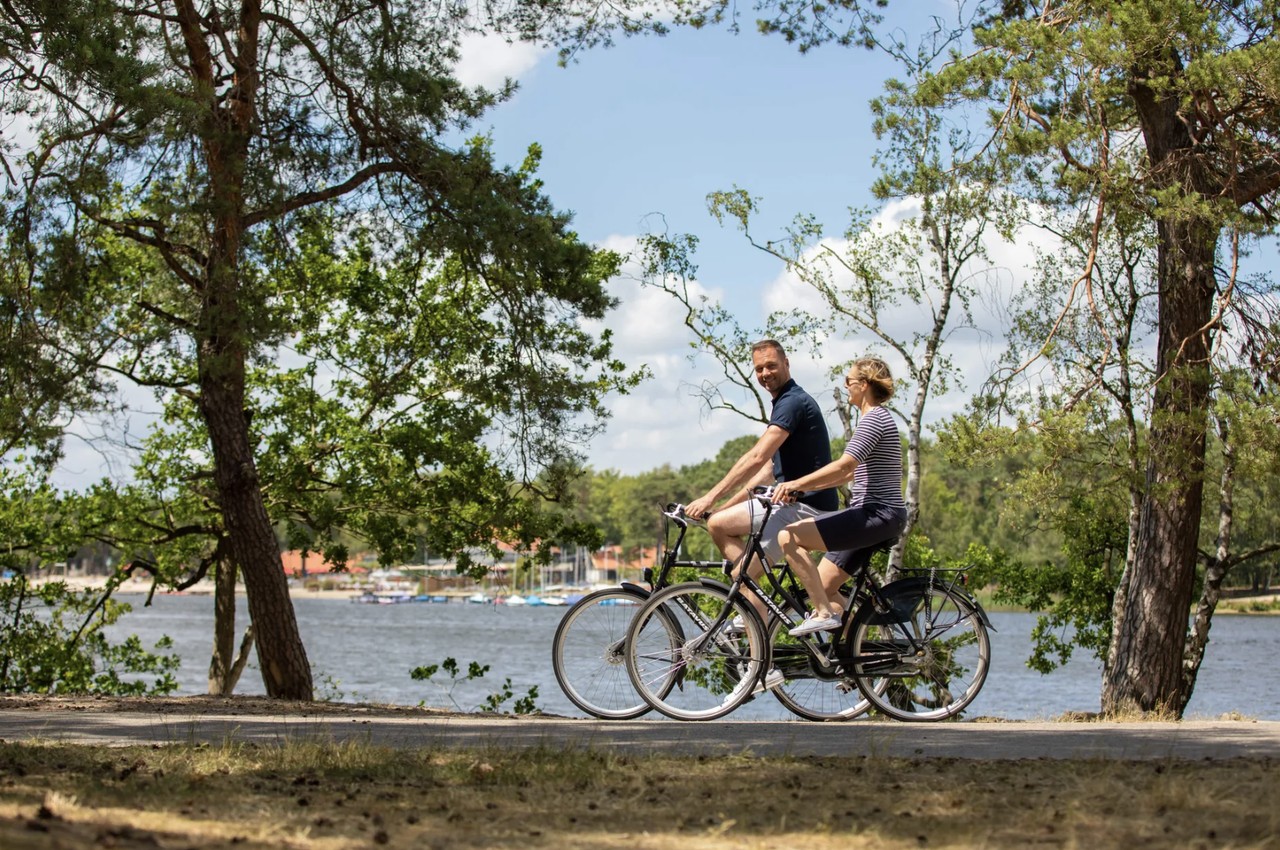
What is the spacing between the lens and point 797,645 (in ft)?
25.0

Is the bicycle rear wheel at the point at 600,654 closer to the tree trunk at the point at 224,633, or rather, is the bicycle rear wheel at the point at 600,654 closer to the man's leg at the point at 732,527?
the man's leg at the point at 732,527

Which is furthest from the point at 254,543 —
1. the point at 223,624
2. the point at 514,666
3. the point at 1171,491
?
the point at 514,666

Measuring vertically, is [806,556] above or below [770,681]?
above

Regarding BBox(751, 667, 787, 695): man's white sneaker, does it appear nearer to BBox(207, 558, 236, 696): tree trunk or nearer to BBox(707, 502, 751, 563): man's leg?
BBox(707, 502, 751, 563): man's leg

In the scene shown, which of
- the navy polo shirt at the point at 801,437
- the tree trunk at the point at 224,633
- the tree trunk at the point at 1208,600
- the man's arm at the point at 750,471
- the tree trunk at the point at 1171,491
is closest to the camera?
the man's arm at the point at 750,471

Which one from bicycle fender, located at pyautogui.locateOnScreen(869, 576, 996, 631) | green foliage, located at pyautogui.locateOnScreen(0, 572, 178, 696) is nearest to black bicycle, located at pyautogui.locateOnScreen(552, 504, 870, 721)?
bicycle fender, located at pyautogui.locateOnScreen(869, 576, 996, 631)

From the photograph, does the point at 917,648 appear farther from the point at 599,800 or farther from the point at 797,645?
the point at 599,800

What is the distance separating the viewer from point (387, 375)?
19125 millimetres

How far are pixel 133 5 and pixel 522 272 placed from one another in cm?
398

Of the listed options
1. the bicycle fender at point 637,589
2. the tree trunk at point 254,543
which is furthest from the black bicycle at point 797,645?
the tree trunk at point 254,543

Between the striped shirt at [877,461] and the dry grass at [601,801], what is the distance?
2173 millimetres

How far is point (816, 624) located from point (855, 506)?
2.15ft

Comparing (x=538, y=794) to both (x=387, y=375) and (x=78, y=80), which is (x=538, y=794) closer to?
(x=78, y=80)

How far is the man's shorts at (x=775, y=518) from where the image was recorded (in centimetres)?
736
